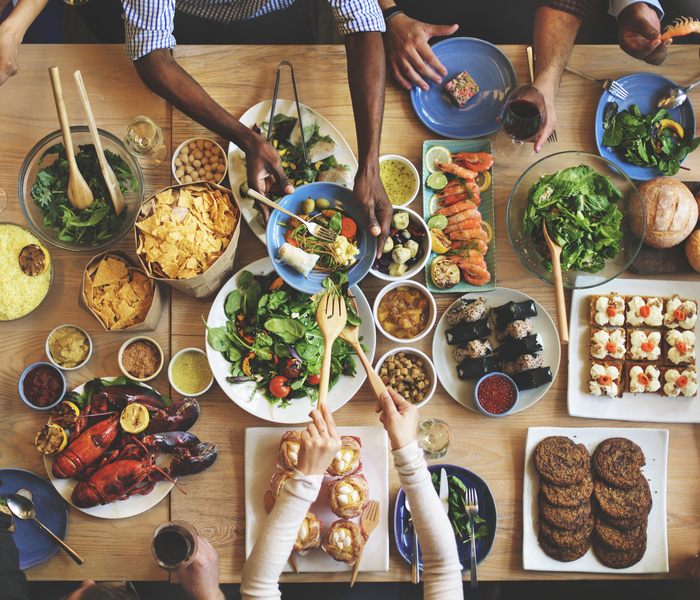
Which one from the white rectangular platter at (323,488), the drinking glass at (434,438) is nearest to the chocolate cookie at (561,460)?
the drinking glass at (434,438)

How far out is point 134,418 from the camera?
193 cm

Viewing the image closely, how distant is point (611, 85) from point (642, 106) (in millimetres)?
196

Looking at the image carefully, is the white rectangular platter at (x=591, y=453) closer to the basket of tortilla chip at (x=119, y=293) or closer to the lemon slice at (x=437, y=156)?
the lemon slice at (x=437, y=156)

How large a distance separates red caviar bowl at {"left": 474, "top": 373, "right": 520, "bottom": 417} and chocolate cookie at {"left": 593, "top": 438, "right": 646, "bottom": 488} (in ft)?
1.64

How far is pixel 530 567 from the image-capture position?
1.96m

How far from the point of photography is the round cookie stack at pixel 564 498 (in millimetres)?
1958

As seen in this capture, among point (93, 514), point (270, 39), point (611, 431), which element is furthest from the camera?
point (270, 39)

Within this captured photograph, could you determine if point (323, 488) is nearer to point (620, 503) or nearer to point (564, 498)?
point (564, 498)

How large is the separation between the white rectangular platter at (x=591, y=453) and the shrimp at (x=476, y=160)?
125 cm

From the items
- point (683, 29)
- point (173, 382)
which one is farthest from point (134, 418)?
point (683, 29)

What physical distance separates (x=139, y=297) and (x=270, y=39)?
5.56 feet

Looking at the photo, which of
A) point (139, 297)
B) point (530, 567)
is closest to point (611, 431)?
point (530, 567)

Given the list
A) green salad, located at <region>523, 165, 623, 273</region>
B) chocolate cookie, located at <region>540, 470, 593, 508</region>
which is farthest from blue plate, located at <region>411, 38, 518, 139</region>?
chocolate cookie, located at <region>540, 470, 593, 508</region>

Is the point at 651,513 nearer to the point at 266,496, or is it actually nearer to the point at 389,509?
the point at 389,509
